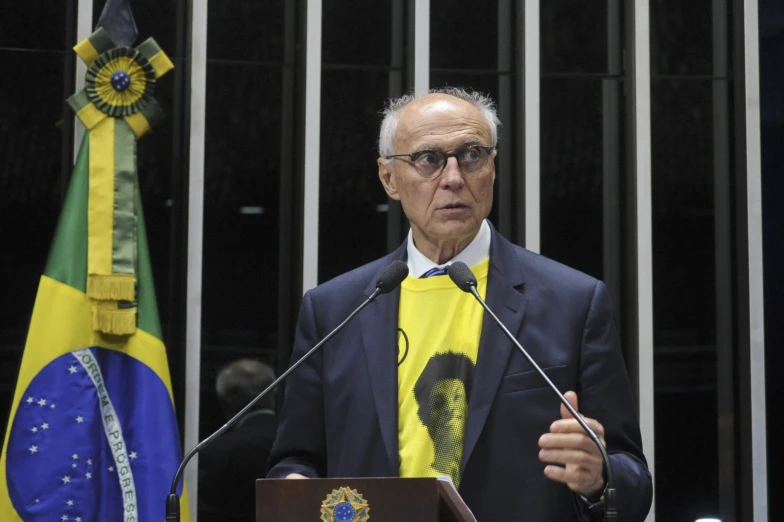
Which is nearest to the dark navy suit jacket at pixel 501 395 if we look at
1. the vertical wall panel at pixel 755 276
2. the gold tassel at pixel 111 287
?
the gold tassel at pixel 111 287

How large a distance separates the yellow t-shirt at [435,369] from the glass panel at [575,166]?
1.95m

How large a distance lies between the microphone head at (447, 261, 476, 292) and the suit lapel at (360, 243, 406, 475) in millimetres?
368

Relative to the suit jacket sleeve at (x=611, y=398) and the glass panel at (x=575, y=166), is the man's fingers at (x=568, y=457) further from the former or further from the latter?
the glass panel at (x=575, y=166)

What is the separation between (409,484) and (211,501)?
2.71 metres

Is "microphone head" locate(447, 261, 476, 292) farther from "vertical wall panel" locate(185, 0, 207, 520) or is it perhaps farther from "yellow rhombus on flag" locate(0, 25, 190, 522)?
"vertical wall panel" locate(185, 0, 207, 520)

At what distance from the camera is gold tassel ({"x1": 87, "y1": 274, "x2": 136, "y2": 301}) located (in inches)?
158

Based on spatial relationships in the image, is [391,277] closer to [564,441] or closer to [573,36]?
[564,441]

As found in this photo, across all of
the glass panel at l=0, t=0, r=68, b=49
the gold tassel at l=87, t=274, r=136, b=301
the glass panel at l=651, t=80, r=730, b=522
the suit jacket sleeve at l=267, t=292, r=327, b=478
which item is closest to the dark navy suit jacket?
the suit jacket sleeve at l=267, t=292, r=327, b=478

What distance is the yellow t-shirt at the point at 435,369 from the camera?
2549 millimetres

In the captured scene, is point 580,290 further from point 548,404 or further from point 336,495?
point 336,495

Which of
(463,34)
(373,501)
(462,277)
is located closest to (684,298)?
(463,34)

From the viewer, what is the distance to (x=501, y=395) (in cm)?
255

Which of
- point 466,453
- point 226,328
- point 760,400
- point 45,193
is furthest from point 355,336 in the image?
point 760,400

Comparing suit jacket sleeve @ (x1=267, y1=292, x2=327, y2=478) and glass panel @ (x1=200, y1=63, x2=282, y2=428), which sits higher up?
glass panel @ (x1=200, y1=63, x2=282, y2=428)
